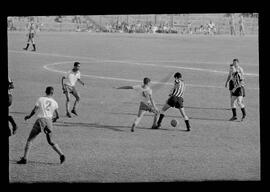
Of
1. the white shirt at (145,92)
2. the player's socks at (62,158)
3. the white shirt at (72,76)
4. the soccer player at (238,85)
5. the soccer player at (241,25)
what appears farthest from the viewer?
the soccer player at (241,25)

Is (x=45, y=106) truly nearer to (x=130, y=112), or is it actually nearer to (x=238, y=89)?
(x=130, y=112)

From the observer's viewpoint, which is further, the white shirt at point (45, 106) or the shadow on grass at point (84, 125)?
the shadow on grass at point (84, 125)

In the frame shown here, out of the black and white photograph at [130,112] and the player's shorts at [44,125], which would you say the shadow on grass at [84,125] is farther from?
the player's shorts at [44,125]

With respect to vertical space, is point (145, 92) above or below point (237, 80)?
below

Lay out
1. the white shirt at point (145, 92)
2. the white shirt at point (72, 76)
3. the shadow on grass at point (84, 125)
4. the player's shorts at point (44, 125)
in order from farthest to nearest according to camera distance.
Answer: the white shirt at point (72, 76)
the shadow on grass at point (84, 125)
the white shirt at point (145, 92)
the player's shorts at point (44, 125)

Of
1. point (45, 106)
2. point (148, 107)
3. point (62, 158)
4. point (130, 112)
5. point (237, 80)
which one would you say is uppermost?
point (237, 80)

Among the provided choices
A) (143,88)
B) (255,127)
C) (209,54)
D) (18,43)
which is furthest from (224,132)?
(18,43)

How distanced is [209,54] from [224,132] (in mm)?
17952

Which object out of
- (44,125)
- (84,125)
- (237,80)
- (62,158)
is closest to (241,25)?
(237,80)

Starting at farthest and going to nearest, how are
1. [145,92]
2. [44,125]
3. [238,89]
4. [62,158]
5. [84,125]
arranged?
[238,89]
[84,125]
[145,92]
[62,158]
[44,125]

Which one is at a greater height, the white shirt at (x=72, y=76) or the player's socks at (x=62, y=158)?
the white shirt at (x=72, y=76)

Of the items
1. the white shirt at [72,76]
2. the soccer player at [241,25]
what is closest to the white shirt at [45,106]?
the white shirt at [72,76]

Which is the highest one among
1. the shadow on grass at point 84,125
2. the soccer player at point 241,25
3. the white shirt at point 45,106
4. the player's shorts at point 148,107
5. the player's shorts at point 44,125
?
the soccer player at point 241,25
